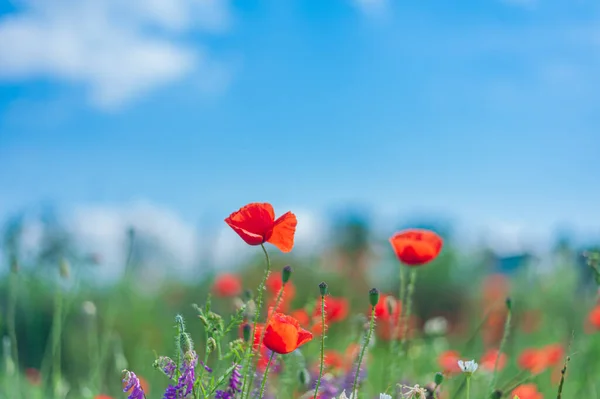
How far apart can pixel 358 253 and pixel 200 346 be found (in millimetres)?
4964

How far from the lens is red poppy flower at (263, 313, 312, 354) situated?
5.60 feet

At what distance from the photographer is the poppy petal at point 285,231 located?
187cm

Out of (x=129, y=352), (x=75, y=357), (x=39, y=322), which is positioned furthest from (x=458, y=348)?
(x=39, y=322)

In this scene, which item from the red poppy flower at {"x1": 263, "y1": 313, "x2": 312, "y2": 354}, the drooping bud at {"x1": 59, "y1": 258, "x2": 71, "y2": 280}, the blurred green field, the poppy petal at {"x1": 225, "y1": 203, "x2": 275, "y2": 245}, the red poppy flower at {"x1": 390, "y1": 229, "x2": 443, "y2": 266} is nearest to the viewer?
the red poppy flower at {"x1": 263, "y1": 313, "x2": 312, "y2": 354}

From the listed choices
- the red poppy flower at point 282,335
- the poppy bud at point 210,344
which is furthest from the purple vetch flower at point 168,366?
the red poppy flower at point 282,335

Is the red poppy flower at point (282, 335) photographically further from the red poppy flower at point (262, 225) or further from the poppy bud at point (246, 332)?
the red poppy flower at point (262, 225)

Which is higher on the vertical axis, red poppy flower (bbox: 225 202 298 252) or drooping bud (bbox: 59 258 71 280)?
red poppy flower (bbox: 225 202 298 252)

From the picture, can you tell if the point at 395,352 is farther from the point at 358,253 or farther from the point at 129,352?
the point at 358,253

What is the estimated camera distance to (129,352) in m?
6.67

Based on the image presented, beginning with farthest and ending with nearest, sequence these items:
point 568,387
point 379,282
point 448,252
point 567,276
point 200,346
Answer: point 448,252, point 567,276, point 379,282, point 200,346, point 568,387

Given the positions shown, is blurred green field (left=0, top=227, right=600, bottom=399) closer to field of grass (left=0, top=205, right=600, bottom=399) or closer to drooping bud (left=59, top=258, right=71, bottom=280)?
field of grass (left=0, top=205, right=600, bottom=399)

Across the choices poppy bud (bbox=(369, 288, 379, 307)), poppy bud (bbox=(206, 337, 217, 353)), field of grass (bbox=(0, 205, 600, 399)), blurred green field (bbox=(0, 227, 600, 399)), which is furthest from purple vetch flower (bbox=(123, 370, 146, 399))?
blurred green field (bbox=(0, 227, 600, 399))

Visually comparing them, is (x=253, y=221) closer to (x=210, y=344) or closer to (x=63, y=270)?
(x=210, y=344)

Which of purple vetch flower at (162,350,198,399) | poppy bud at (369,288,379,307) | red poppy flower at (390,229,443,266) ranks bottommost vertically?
purple vetch flower at (162,350,198,399)
